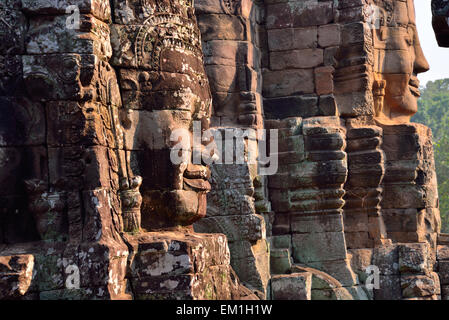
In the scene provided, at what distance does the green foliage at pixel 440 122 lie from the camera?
29469 mm

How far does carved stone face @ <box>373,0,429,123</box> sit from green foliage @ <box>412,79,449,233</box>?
16684 mm

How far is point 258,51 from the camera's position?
12.0m

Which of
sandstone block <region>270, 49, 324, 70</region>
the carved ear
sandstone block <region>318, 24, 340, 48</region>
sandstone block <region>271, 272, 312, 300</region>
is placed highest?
sandstone block <region>318, 24, 340, 48</region>

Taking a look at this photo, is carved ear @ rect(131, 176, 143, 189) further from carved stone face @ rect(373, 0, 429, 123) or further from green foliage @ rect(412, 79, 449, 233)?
green foliage @ rect(412, 79, 449, 233)

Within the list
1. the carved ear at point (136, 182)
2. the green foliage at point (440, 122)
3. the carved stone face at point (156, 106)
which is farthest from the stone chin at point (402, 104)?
the green foliage at point (440, 122)

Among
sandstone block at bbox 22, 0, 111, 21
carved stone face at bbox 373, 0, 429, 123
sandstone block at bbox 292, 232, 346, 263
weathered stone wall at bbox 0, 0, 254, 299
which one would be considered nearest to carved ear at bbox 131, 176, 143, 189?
weathered stone wall at bbox 0, 0, 254, 299

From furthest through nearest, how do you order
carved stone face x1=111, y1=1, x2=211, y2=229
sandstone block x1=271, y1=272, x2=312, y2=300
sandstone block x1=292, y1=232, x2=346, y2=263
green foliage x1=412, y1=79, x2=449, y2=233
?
green foliage x1=412, y1=79, x2=449, y2=233
sandstone block x1=292, y1=232, x2=346, y2=263
sandstone block x1=271, y1=272, x2=312, y2=300
carved stone face x1=111, y1=1, x2=211, y2=229

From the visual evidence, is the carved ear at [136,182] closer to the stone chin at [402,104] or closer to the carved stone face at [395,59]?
the carved stone face at [395,59]

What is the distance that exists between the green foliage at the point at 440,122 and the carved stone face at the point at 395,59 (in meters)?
16.7

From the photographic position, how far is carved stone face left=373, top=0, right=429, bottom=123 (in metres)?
12.7

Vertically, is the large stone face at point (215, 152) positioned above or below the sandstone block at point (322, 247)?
above

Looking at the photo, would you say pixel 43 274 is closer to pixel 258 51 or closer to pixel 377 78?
pixel 258 51

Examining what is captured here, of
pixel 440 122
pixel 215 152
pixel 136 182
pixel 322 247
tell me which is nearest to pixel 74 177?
pixel 136 182
